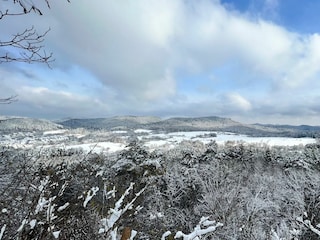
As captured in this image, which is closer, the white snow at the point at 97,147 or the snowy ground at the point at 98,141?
the white snow at the point at 97,147

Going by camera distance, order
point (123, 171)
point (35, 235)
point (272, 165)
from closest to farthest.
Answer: point (35, 235) → point (123, 171) → point (272, 165)

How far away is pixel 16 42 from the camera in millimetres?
1819

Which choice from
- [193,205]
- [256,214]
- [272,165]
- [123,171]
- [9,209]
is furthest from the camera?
[272,165]

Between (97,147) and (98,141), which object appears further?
(97,147)

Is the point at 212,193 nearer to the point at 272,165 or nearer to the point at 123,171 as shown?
the point at 123,171

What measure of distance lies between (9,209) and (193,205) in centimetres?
1837

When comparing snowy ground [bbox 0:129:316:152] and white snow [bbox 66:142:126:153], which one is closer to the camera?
white snow [bbox 66:142:126:153]

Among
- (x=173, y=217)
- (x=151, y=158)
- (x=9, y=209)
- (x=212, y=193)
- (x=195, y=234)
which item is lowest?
(x=173, y=217)

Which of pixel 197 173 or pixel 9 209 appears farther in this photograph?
pixel 197 173

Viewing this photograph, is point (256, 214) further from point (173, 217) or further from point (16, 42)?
point (16, 42)

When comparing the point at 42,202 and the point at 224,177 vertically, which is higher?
the point at 42,202

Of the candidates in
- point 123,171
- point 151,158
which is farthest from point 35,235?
point 151,158

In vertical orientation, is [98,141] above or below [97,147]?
above

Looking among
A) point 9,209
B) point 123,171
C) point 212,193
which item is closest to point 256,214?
point 212,193
